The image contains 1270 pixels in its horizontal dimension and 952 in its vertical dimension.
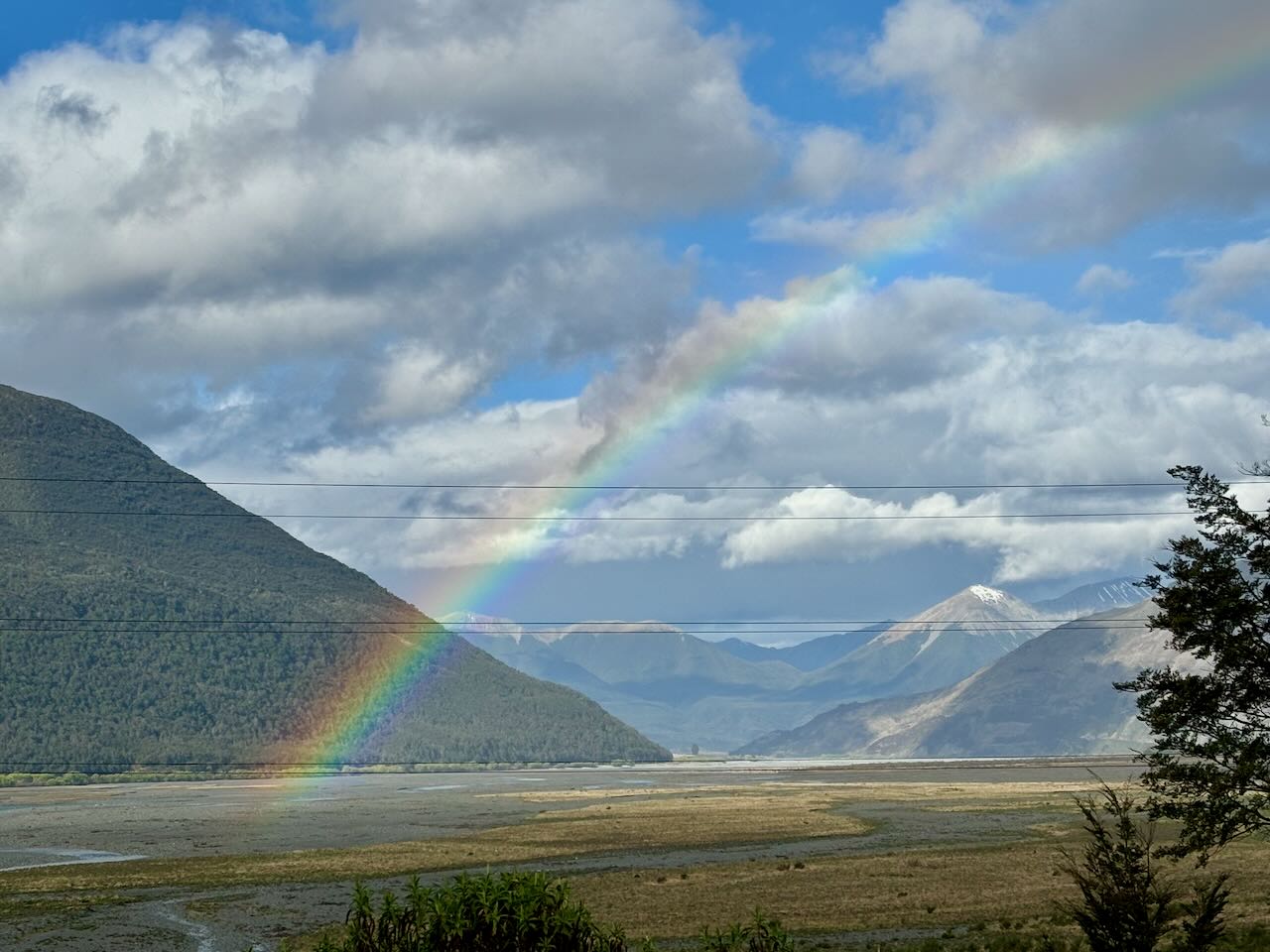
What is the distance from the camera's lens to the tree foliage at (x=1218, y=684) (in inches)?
1476

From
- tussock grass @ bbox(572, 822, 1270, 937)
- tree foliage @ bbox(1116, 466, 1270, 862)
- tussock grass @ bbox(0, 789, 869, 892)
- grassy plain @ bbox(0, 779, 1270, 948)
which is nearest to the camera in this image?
tree foliage @ bbox(1116, 466, 1270, 862)

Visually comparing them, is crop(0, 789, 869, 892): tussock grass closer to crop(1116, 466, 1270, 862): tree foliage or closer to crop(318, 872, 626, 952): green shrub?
crop(1116, 466, 1270, 862): tree foliage

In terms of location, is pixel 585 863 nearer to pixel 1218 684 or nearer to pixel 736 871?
pixel 736 871

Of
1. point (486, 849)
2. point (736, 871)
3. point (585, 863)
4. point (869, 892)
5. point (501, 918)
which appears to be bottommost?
point (486, 849)

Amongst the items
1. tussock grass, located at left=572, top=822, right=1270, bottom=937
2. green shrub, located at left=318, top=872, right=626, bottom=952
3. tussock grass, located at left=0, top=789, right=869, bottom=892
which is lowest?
tussock grass, located at left=0, top=789, right=869, bottom=892

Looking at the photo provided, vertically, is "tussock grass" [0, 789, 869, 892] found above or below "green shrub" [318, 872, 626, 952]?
below

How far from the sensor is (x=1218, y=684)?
3822 centimetres

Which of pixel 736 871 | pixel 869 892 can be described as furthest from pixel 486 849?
pixel 869 892

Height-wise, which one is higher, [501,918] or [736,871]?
[501,918]

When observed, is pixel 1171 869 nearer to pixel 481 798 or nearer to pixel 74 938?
pixel 74 938

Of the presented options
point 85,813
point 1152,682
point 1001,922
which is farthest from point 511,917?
point 85,813

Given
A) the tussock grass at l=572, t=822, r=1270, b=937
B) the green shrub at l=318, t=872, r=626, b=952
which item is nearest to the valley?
the tussock grass at l=572, t=822, r=1270, b=937

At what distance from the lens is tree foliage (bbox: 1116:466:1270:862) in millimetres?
37500

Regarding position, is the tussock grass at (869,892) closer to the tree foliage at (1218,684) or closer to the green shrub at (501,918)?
the tree foliage at (1218,684)
